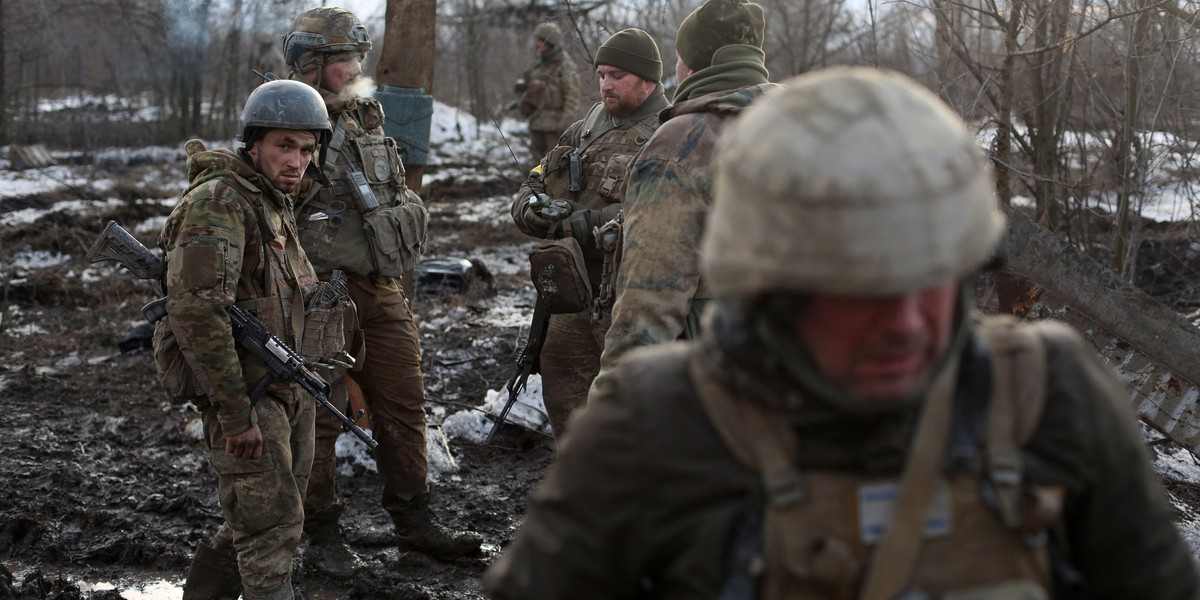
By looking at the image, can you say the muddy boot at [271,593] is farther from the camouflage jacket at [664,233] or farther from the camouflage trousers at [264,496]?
the camouflage jacket at [664,233]

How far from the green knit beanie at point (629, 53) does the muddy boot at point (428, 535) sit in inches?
78.1

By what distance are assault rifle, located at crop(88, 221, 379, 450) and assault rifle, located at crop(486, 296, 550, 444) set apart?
4.38 feet

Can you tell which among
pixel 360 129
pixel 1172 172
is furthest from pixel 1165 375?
pixel 360 129

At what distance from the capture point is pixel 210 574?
13.4 ft

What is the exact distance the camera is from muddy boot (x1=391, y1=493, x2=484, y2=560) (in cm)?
479

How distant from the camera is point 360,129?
4.88 m

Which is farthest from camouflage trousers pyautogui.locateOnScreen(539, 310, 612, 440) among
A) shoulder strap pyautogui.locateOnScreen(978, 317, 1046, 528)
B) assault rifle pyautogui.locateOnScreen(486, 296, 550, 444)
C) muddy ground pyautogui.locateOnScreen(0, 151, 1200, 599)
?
shoulder strap pyautogui.locateOnScreen(978, 317, 1046, 528)

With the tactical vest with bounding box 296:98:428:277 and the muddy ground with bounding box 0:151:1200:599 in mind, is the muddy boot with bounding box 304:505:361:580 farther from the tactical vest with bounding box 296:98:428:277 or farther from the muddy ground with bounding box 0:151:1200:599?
the tactical vest with bounding box 296:98:428:277

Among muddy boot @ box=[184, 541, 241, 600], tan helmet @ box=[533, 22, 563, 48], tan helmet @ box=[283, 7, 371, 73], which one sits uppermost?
tan helmet @ box=[533, 22, 563, 48]

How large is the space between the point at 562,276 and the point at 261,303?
4.05ft

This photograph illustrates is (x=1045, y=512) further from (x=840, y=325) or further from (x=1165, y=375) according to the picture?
(x=1165, y=375)

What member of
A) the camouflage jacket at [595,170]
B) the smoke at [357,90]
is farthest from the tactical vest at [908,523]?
the smoke at [357,90]

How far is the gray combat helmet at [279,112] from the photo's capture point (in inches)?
150

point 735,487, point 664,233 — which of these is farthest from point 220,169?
point 735,487
